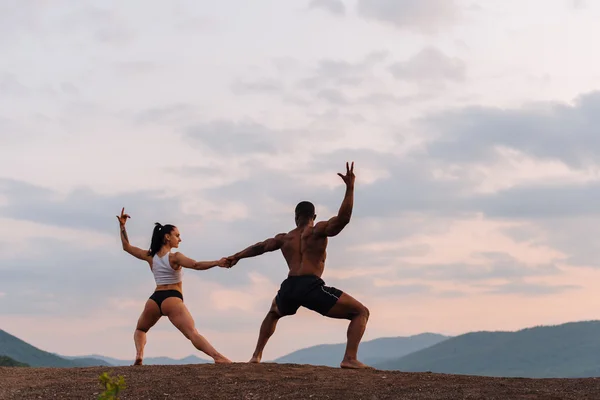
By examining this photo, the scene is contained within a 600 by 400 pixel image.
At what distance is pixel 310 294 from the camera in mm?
15297

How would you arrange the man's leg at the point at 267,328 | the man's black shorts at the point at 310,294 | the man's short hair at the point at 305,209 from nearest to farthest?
the man's black shorts at the point at 310,294, the man's short hair at the point at 305,209, the man's leg at the point at 267,328

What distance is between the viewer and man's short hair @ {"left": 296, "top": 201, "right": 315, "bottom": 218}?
15750mm

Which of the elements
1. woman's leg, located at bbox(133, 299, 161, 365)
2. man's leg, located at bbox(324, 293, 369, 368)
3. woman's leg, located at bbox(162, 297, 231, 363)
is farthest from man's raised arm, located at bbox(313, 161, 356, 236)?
woman's leg, located at bbox(133, 299, 161, 365)

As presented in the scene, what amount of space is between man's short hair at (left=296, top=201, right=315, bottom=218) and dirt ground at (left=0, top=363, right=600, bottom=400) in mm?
2386

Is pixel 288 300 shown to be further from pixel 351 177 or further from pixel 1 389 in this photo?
pixel 1 389

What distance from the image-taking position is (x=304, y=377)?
14.3 m

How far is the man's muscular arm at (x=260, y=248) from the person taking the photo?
15891 mm

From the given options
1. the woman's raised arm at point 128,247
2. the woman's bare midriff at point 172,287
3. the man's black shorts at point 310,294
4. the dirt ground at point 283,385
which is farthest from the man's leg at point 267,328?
the woman's raised arm at point 128,247

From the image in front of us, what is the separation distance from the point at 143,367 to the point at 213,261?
2.04 metres

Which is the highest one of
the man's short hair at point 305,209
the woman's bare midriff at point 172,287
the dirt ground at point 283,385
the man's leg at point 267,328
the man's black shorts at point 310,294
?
Result: the man's short hair at point 305,209

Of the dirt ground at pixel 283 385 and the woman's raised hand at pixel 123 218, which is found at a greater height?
the woman's raised hand at pixel 123 218

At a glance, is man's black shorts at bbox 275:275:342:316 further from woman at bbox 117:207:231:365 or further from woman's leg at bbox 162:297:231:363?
woman's leg at bbox 162:297:231:363

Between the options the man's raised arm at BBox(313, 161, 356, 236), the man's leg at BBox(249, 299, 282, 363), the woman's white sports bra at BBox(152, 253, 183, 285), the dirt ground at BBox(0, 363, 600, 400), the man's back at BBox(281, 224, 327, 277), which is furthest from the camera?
the woman's white sports bra at BBox(152, 253, 183, 285)

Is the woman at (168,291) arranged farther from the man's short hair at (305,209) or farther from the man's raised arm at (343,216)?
the man's raised arm at (343,216)
